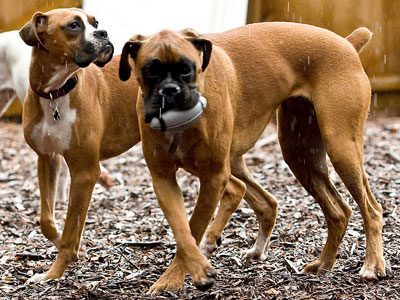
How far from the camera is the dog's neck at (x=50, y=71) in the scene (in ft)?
16.1

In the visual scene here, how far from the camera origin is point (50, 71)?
4.94m

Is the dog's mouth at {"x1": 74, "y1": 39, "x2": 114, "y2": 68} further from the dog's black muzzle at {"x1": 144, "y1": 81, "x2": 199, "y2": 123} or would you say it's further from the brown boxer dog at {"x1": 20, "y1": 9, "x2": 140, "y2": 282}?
the dog's black muzzle at {"x1": 144, "y1": 81, "x2": 199, "y2": 123}

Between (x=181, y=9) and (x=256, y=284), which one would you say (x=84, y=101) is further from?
(x=181, y=9)

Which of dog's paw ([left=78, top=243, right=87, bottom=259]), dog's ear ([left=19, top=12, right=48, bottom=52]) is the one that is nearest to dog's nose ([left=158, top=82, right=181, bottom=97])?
dog's ear ([left=19, top=12, right=48, bottom=52])

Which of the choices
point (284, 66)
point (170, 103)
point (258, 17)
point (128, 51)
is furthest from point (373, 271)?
point (258, 17)

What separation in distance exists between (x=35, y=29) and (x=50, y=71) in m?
0.30

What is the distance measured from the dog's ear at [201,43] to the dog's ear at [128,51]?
10.8 inches

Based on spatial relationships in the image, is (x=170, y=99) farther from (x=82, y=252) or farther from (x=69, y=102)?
(x=82, y=252)

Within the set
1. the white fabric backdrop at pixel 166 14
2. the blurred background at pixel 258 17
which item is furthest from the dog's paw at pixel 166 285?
the white fabric backdrop at pixel 166 14

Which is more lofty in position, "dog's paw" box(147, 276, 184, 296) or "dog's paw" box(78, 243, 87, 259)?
"dog's paw" box(147, 276, 184, 296)

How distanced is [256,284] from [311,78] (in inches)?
55.9

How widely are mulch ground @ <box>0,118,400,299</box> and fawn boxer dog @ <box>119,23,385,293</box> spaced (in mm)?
267

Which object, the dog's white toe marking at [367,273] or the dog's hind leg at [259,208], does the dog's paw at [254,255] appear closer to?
the dog's hind leg at [259,208]

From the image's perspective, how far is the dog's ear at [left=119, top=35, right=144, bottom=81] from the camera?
410cm
